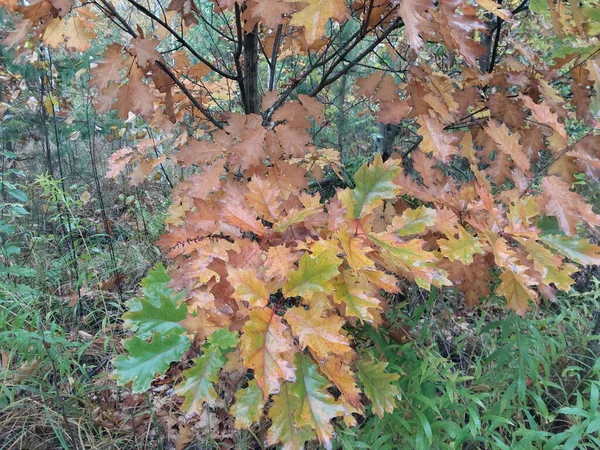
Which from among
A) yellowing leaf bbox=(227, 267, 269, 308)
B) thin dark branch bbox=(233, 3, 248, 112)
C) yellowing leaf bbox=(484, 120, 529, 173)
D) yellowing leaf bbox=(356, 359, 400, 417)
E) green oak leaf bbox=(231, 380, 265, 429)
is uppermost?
thin dark branch bbox=(233, 3, 248, 112)

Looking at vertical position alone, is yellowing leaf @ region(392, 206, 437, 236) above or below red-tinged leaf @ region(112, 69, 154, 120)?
below

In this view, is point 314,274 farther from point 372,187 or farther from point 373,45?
point 373,45

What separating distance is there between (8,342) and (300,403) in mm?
1768

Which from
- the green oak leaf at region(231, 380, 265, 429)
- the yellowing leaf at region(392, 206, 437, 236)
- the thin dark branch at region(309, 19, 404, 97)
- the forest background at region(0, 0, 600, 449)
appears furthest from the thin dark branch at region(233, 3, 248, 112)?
the green oak leaf at region(231, 380, 265, 429)

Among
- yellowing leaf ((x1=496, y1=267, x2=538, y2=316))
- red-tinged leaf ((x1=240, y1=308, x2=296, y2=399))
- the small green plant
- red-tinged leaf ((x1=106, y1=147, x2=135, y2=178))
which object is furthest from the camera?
red-tinged leaf ((x1=106, y1=147, x2=135, y2=178))

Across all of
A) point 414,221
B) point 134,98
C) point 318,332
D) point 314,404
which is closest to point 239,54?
point 134,98

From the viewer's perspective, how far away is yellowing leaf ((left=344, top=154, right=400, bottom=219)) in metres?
0.86

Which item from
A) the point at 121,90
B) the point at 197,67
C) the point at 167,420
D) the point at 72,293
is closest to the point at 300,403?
the point at 121,90

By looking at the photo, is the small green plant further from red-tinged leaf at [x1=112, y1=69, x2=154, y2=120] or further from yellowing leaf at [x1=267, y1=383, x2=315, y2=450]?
red-tinged leaf at [x1=112, y1=69, x2=154, y2=120]

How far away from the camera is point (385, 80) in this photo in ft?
4.57

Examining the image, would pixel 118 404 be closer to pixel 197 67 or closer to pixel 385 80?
pixel 197 67

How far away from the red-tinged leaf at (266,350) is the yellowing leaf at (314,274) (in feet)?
0.23

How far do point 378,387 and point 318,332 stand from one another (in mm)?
461

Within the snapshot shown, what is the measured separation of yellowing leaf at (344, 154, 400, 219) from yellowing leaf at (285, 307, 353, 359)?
0.78 feet
